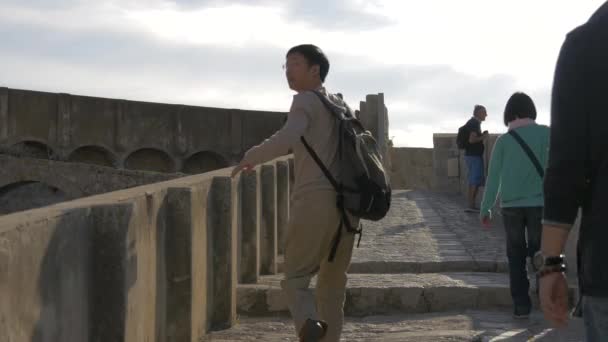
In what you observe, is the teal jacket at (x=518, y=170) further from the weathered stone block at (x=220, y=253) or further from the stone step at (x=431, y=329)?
the weathered stone block at (x=220, y=253)

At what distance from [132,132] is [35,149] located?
2712mm

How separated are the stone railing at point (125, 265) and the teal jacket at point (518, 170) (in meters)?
1.70

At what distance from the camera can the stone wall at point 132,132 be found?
27547mm

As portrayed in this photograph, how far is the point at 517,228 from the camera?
21.4 feet

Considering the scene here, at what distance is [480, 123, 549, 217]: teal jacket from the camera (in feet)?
21.0

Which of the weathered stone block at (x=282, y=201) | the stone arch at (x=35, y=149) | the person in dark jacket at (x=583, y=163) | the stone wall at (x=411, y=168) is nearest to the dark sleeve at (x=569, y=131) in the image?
the person in dark jacket at (x=583, y=163)

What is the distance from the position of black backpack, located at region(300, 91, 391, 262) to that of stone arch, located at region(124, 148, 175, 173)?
25.3 metres

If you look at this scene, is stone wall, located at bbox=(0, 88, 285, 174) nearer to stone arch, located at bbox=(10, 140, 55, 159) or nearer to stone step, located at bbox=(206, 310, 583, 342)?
stone arch, located at bbox=(10, 140, 55, 159)

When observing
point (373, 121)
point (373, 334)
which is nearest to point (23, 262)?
point (373, 334)

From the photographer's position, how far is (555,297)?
8.16 ft

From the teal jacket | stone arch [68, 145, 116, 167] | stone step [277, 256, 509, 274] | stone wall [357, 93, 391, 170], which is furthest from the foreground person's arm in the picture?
stone arch [68, 145, 116, 167]

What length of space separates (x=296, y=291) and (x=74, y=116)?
2425cm

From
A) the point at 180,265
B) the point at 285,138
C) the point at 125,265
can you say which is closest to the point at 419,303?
the point at 180,265

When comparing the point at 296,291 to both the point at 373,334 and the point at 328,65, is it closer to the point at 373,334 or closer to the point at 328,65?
the point at 328,65
